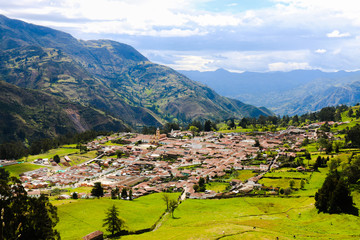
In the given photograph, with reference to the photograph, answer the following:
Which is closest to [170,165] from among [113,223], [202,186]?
[202,186]

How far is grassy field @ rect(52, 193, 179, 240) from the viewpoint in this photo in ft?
131

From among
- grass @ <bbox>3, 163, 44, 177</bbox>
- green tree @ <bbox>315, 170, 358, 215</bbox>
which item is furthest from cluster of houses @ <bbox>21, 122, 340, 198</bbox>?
green tree @ <bbox>315, 170, 358, 215</bbox>

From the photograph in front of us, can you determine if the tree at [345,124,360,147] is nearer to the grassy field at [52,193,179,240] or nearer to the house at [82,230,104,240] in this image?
the grassy field at [52,193,179,240]

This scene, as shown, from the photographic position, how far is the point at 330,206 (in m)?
39.8

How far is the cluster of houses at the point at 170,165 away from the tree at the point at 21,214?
42.7 metres

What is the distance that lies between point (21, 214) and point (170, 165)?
249 feet

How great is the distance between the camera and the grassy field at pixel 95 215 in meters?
39.9

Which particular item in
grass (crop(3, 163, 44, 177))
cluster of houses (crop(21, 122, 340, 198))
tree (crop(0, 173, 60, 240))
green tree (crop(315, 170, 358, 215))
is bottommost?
grass (crop(3, 163, 44, 177))

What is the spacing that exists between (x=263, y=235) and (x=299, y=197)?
2375cm

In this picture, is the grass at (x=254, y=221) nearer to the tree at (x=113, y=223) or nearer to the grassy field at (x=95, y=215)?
the tree at (x=113, y=223)

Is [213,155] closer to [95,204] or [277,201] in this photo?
[277,201]

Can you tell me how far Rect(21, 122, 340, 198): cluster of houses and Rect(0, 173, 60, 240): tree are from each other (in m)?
42.7

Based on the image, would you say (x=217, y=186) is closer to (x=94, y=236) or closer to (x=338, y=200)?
(x=338, y=200)

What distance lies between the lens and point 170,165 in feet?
317
